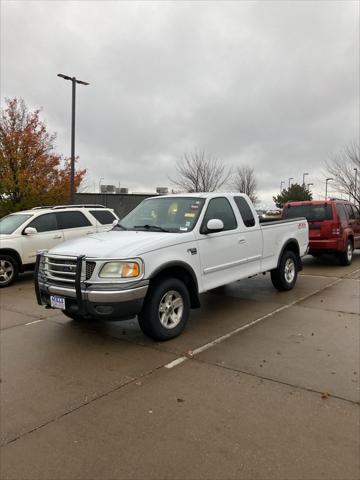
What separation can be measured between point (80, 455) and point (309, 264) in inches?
408

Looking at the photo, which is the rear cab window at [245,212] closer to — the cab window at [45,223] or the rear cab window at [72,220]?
the rear cab window at [72,220]

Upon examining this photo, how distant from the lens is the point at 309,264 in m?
12.1

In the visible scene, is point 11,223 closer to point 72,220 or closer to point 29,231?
point 29,231

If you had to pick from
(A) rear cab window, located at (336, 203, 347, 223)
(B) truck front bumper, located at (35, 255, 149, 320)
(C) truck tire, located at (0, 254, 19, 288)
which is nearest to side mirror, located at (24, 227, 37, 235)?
(C) truck tire, located at (0, 254, 19, 288)

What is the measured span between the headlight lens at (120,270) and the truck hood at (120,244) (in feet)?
0.31

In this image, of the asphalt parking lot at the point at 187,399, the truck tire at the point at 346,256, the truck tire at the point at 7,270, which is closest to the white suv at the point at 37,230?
the truck tire at the point at 7,270

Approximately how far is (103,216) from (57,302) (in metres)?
6.52

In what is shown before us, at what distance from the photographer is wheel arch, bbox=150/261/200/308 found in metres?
5.02

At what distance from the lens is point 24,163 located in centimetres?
1752

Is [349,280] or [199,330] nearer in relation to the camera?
[199,330]

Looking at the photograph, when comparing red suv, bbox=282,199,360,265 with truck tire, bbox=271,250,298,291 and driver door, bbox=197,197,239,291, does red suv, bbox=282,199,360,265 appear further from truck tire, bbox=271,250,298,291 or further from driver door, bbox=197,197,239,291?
driver door, bbox=197,197,239,291

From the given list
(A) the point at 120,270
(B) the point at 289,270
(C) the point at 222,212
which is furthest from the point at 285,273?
(A) the point at 120,270

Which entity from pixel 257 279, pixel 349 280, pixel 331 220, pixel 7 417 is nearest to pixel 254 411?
pixel 7 417

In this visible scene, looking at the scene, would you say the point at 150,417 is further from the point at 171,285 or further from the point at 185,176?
the point at 185,176
